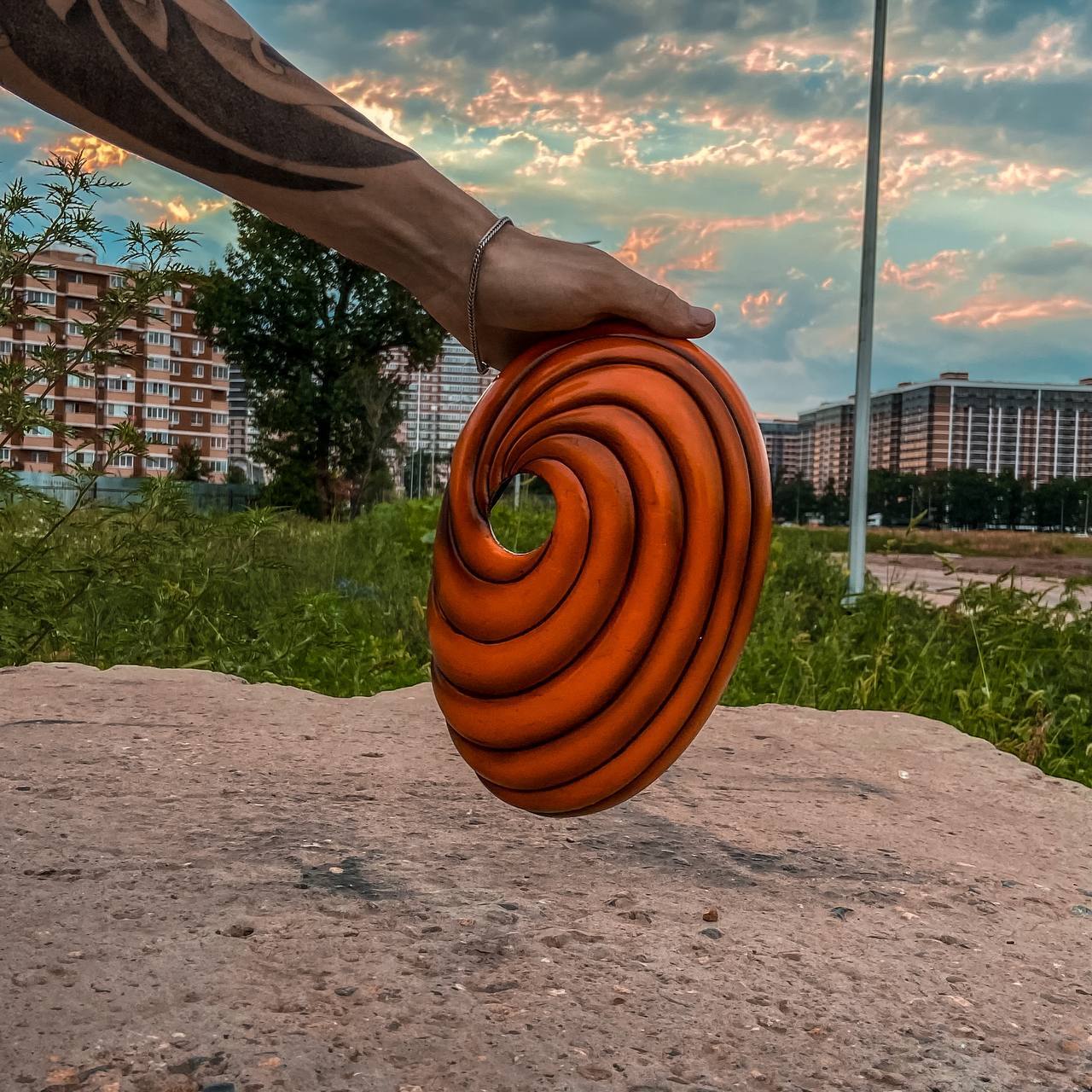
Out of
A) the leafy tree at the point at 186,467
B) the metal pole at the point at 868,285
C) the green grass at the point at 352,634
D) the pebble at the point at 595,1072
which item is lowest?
the pebble at the point at 595,1072

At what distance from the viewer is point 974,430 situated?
47781 mm

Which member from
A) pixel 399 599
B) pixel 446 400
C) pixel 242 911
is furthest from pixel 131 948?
pixel 446 400

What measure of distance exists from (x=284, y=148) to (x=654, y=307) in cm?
61

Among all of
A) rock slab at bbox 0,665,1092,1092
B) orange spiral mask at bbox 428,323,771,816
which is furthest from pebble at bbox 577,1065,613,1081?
orange spiral mask at bbox 428,323,771,816

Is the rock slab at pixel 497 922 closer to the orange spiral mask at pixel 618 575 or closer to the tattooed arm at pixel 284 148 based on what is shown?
the orange spiral mask at pixel 618 575

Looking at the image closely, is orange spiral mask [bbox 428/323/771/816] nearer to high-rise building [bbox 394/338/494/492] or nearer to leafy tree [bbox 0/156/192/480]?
leafy tree [bbox 0/156/192/480]

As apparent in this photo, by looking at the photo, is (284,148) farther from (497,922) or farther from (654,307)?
(497,922)

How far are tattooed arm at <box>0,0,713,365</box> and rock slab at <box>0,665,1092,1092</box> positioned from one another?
3.68 ft

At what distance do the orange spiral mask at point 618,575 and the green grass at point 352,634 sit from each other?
9.70ft

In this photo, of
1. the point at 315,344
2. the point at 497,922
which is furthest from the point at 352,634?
the point at 315,344

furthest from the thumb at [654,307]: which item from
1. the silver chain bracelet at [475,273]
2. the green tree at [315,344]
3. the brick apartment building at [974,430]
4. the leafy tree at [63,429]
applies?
the brick apartment building at [974,430]

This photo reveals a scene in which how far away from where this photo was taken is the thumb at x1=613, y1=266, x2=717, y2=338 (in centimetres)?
164

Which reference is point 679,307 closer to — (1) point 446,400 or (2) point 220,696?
(2) point 220,696

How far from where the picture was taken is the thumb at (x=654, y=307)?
164 centimetres
